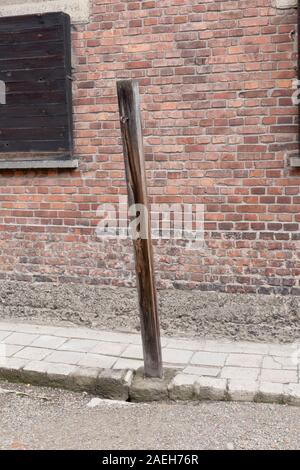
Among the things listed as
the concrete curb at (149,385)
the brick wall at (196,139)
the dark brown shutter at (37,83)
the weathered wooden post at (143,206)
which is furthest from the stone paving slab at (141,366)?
the dark brown shutter at (37,83)

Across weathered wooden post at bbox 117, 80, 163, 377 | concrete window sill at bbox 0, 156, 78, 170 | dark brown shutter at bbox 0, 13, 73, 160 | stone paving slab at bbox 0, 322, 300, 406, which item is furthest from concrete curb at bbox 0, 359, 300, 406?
dark brown shutter at bbox 0, 13, 73, 160

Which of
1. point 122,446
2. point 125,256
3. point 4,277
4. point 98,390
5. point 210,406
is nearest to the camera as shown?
point 122,446

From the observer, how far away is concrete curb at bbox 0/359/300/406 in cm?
382

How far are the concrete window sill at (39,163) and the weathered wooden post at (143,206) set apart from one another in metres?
1.54

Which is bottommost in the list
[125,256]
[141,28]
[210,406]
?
[210,406]

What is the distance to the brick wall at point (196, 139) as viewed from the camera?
4754 millimetres

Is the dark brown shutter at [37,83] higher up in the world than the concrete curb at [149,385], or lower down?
higher up

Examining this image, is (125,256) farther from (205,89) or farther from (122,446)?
(122,446)

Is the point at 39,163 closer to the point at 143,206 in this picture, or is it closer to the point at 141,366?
the point at 143,206

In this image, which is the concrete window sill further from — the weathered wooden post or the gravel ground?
the gravel ground

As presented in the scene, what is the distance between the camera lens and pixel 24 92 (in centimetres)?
534

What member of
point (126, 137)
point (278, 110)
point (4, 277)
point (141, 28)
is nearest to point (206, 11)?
point (141, 28)

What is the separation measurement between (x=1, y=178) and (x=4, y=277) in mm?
1085

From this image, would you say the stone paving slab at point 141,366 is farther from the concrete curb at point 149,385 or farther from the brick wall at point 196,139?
the brick wall at point 196,139
